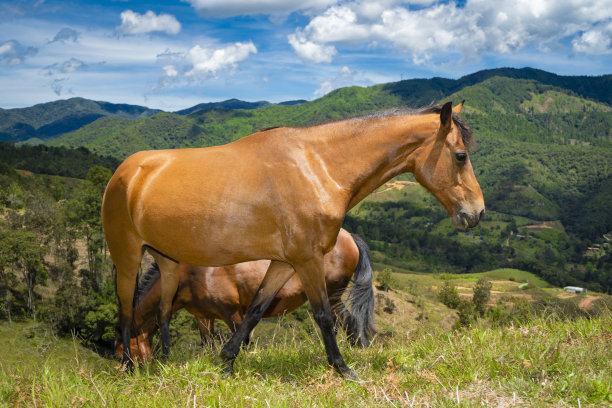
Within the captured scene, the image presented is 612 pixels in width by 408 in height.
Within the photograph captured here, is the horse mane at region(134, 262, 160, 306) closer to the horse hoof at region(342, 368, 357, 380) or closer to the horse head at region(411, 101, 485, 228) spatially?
the horse hoof at region(342, 368, 357, 380)

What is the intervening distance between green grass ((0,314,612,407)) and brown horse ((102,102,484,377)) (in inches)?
18.6

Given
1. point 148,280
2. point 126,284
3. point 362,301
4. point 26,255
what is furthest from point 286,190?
point 26,255

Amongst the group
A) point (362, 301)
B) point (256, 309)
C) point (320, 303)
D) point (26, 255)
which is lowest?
point (26, 255)

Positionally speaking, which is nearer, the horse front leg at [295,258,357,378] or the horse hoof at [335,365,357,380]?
the horse hoof at [335,365,357,380]

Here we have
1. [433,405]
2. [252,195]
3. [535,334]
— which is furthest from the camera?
[535,334]

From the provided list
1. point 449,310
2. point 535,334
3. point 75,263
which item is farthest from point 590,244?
point 535,334

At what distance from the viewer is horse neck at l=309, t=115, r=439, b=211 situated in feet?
14.7

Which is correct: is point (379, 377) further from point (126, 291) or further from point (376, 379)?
point (126, 291)

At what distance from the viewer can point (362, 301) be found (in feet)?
27.0

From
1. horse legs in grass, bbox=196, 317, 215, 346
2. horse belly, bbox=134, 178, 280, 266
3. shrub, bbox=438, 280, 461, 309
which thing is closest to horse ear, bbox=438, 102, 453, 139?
horse belly, bbox=134, 178, 280, 266

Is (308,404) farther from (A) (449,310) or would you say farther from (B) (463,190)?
(A) (449,310)

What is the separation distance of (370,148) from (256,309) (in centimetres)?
212

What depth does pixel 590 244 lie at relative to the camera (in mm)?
194125

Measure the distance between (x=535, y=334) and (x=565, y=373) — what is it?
1446mm
